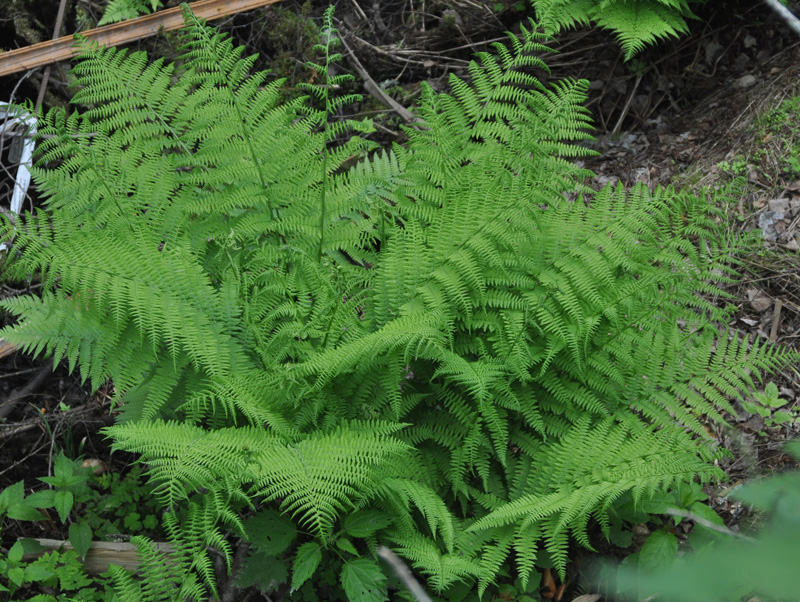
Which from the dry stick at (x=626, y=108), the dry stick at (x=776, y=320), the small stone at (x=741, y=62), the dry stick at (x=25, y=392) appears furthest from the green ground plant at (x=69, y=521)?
the small stone at (x=741, y=62)

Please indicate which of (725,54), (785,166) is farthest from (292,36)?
(785,166)

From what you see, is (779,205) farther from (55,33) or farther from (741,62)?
(55,33)

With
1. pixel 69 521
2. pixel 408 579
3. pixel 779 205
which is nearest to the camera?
pixel 408 579

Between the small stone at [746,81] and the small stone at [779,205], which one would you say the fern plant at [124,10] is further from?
the small stone at [779,205]

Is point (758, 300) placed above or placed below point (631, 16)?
below

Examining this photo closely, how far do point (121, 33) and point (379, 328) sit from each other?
9.46ft

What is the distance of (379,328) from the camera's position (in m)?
2.27

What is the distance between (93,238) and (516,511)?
1671mm

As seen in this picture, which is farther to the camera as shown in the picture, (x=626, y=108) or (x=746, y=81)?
(x=626, y=108)

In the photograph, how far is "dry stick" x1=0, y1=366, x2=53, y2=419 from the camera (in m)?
3.05

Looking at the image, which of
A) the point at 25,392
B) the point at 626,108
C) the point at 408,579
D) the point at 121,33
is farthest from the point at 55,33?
the point at 408,579

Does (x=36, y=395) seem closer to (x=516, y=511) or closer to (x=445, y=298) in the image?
(x=445, y=298)

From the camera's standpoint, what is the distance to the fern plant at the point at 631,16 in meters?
3.17

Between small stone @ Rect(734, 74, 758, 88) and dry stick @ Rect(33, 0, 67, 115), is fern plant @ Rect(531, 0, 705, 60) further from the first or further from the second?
dry stick @ Rect(33, 0, 67, 115)
